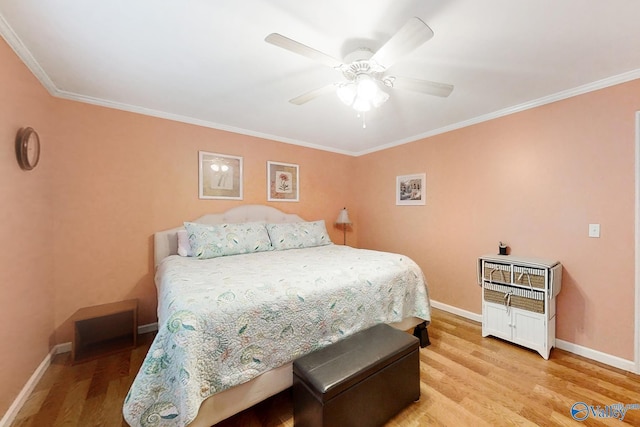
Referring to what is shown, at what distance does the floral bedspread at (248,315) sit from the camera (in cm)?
118

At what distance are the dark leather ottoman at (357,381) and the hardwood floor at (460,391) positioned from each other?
7.0 inches

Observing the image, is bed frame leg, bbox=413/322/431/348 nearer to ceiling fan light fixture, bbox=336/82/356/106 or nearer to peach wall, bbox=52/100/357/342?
ceiling fan light fixture, bbox=336/82/356/106

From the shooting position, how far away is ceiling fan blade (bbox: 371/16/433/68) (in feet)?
3.77

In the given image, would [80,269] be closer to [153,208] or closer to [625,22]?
[153,208]

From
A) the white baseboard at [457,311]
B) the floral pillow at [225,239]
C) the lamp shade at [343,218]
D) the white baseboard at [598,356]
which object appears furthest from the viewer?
the lamp shade at [343,218]

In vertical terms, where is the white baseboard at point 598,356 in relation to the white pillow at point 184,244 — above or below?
below

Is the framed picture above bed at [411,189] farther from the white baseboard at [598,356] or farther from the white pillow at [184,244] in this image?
the white pillow at [184,244]

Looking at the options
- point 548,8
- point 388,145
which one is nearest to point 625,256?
point 548,8

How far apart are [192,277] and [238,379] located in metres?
0.79

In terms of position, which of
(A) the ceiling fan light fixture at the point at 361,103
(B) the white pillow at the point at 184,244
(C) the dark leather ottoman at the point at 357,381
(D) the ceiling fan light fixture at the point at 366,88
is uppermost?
(D) the ceiling fan light fixture at the point at 366,88

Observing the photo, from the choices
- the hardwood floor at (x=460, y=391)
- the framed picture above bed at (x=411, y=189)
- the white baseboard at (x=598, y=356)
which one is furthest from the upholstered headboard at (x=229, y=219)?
the white baseboard at (x=598, y=356)

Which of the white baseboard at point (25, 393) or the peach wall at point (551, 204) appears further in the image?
the peach wall at point (551, 204)

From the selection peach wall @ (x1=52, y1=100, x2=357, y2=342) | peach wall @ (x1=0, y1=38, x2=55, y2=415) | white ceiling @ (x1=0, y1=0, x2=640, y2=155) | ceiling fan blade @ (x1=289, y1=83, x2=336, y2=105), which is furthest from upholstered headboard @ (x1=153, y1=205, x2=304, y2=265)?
ceiling fan blade @ (x1=289, y1=83, x2=336, y2=105)

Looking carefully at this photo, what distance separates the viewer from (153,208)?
9.02ft
